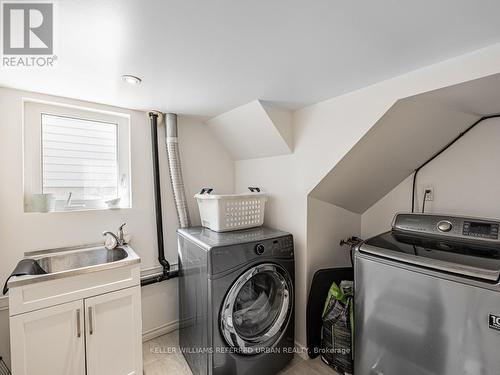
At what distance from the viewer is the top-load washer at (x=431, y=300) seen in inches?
38.4

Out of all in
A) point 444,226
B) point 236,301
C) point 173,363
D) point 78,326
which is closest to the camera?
point 78,326

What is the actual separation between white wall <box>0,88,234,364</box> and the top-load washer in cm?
163

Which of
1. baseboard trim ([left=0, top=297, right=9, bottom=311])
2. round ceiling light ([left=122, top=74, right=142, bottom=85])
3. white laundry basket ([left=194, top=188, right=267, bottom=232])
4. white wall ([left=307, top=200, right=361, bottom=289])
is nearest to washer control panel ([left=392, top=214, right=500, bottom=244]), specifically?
white wall ([left=307, top=200, right=361, bottom=289])

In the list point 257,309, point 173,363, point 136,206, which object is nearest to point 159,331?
point 173,363

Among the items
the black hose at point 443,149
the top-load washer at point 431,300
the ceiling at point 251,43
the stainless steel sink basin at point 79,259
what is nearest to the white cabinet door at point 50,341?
the stainless steel sink basin at point 79,259

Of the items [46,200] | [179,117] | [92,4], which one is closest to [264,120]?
[179,117]

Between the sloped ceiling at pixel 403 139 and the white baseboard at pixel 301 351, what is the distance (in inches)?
49.1

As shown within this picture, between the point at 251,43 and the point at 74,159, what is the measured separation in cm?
172

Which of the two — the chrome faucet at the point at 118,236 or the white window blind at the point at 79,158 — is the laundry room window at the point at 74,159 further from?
the chrome faucet at the point at 118,236

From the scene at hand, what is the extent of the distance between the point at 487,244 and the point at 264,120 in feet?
5.30

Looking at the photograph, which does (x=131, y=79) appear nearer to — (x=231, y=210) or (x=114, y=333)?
(x=231, y=210)

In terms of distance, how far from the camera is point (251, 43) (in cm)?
102

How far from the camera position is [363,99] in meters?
1.48

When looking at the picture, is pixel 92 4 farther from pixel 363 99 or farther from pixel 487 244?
pixel 487 244
